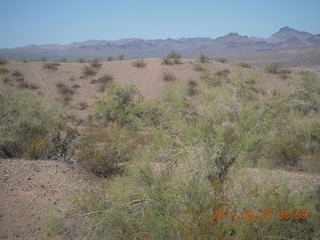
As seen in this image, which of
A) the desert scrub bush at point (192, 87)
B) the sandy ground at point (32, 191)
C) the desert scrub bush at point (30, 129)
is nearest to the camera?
the sandy ground at point (32, 191)

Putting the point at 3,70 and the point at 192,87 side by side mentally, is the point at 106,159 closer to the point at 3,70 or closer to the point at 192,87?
the point at 192,87

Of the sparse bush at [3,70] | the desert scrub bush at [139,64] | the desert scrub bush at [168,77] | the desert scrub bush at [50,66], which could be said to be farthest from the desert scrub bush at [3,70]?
the desert scrub bush at [168,77]

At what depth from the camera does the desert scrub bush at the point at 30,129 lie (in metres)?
10.6

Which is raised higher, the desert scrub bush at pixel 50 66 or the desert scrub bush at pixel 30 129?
the desert scrub bush at pixel 50 66

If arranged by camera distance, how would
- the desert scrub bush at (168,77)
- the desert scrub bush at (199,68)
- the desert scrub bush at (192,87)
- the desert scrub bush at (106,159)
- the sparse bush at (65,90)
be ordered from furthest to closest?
the desert scrub bush at (199,68)
the desert scrub bush at (168,77)
the sparse bush at (65,90)
the desert scrub bush at (192,87)
the desert scrub bush at (106,159)

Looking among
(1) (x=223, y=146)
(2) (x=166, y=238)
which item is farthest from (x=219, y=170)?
(2) (x=166, y=238)

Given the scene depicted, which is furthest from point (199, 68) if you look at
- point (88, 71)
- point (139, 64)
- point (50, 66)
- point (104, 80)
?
point (50, 66)

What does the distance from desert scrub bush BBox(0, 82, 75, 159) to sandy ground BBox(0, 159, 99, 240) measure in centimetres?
156

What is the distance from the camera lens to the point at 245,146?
6324 mm

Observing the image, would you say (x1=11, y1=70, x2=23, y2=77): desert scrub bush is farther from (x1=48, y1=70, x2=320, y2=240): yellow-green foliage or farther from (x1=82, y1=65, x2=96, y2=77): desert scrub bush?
(x1=48, y1=70, x2=320, y2=240): yellow-green foliage

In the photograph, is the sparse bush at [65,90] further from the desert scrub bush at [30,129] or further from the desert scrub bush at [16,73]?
the desert scrub bush at [30,129]
